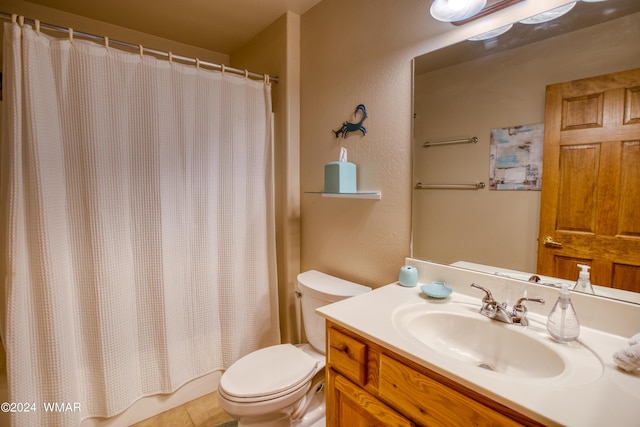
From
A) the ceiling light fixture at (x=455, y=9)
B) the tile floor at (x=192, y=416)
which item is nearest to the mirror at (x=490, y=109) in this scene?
the ceiling light fixture at (x=455, y=9)

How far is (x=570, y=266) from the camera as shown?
100cm

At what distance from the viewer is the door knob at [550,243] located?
3.35 ft

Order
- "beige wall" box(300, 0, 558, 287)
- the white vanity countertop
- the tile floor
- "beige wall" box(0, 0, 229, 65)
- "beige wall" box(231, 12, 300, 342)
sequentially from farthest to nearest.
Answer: "beige wall" box(231, 12, 300, 342) < "beige wall" box(0, 0, 229, 65) < the tile floor < "beige wall" box(300, 0, 558, 287) < the white vanity countertop

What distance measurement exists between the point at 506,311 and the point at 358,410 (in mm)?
593

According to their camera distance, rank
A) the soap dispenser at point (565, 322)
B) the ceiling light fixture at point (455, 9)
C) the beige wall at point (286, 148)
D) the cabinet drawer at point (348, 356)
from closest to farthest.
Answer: the soap dispenser at point (565, 322) → the cabinet drawer at point (348, 356) → the ceiling light fixture at point (455, 9) → the beige wall at point (286, 148)

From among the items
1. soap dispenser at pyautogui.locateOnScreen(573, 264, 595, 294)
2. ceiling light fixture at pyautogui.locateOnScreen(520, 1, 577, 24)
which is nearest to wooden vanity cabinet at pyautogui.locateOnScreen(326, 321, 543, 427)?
soap dispenser at pyautogui.locateOnScreen(573, 264, 595, 294)

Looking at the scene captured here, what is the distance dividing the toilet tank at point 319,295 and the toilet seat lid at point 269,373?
11cm

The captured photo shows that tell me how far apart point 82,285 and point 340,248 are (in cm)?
132

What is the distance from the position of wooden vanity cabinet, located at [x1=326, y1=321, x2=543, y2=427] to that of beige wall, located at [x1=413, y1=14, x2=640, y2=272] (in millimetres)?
584

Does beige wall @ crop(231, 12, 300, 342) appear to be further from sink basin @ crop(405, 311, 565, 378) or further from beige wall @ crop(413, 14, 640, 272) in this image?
sink basin @ crop(405, 311, 565, 378)

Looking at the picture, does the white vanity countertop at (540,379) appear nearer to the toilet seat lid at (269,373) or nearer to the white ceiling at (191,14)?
the toilet seat lid at (269,373)

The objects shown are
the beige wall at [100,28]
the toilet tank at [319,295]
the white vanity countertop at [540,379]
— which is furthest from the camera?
the beige wall at [100,28]

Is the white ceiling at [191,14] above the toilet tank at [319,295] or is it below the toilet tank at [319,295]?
above

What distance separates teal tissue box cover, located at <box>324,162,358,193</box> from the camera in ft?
5.04
